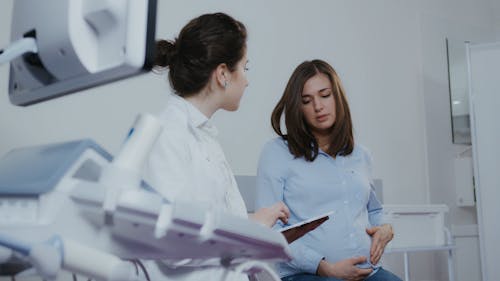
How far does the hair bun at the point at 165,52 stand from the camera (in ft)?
4.73

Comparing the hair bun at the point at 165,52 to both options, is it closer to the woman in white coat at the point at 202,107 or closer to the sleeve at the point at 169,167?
the woman in white coat at the point at 202,107

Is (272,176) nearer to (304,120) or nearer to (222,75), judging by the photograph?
(304,120)

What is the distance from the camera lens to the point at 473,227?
11.5 ft

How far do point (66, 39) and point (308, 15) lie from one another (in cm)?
232

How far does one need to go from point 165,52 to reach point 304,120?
63cm

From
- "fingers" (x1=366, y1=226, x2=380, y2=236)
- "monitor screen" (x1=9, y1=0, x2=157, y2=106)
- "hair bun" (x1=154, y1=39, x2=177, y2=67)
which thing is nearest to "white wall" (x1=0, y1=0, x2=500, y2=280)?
"hair bun" (x1=154, y1=39, x2=177, y2=67)

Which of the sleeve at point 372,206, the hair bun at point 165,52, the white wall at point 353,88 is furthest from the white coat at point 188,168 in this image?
the white wall at point 353,88

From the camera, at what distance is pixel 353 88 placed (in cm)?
310

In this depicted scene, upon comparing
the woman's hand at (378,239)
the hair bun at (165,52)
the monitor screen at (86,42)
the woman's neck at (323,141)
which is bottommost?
the woman's hand at (378,239)

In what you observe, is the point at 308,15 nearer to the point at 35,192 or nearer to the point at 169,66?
the point at 169,66

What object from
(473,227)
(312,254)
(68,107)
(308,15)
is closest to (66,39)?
(312,254)

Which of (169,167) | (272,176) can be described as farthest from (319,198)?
(169,167)

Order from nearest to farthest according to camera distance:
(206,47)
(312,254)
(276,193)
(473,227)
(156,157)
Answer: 1. (156,157)
2. (206,47)
3. (312,254)
4. (276,193)
5. (473,227)

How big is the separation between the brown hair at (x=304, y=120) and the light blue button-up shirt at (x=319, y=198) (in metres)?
0.03
